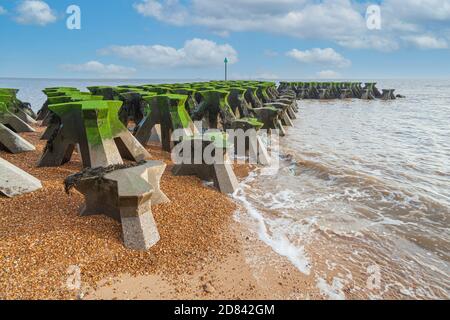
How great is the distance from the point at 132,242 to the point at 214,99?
9.20m

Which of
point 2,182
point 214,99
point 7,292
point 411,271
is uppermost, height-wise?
point 214,99

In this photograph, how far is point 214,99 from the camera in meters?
13.0

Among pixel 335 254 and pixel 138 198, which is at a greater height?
pixel 138 198

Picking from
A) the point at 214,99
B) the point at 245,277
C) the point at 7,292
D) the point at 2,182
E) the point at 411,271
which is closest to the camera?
the point at 7,292

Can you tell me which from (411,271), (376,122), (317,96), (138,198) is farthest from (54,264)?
(317,96)

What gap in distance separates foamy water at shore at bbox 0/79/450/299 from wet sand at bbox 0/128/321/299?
21.6 inches

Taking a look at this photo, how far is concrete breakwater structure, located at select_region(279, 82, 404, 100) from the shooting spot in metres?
46.8

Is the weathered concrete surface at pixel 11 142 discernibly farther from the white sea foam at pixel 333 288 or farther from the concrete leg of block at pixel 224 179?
the white sea foam at pixel 333 288

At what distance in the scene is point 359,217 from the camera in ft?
21.5

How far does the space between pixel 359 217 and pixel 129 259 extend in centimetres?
449

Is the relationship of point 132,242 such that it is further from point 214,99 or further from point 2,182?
point 214,99

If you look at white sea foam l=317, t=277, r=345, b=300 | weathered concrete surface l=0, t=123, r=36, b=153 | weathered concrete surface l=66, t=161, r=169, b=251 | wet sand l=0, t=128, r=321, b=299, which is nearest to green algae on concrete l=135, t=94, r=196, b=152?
weathered concrete surface l=0, t=123, r=36, b=153

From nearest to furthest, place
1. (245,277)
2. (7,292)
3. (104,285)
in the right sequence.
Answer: (7,292), (104,285), (245,277)

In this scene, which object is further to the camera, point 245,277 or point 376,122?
point 376,122
